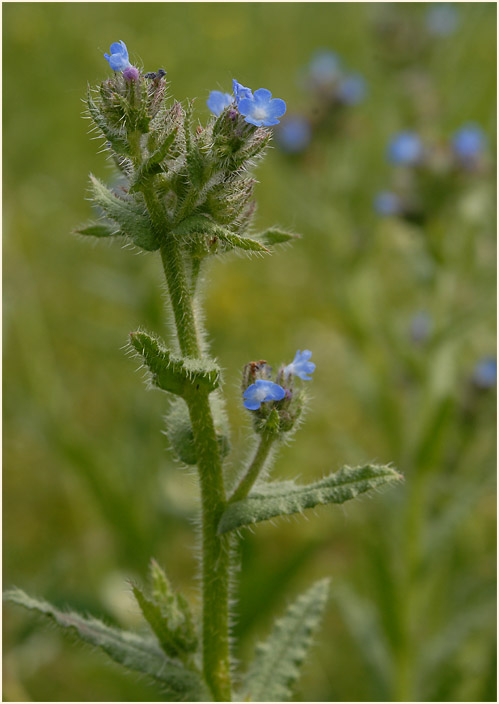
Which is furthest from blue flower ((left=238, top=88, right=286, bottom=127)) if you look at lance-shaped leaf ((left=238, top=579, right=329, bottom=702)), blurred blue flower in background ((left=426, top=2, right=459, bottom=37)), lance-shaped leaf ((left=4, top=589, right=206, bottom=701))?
blurred blue flower in background ((left=426, top=2, right=459, bottom=37))

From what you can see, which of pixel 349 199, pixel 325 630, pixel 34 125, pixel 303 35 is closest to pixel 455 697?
pixel 325 630

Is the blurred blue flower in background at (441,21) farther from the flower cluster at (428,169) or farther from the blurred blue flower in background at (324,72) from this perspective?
the flower cluster at (428,169)

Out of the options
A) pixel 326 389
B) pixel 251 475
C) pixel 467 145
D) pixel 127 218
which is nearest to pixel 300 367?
pixel 251 475

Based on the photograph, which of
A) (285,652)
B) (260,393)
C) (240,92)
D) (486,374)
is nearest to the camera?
(240,92)

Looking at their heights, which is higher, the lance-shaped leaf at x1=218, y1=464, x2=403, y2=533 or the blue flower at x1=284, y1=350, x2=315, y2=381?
the blue flower at x1=284, y1=350, x2=315, y2=381

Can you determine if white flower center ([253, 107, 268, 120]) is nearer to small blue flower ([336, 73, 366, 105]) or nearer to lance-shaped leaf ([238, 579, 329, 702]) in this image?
lance-shaped leaf ([238, 579, 329, 702])

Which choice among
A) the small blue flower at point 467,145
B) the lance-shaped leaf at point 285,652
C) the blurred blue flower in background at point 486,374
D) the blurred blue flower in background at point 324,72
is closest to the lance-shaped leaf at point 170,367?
the lance-shaped leaf at point 285,652

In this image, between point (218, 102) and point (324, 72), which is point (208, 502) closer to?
point (218, 102)

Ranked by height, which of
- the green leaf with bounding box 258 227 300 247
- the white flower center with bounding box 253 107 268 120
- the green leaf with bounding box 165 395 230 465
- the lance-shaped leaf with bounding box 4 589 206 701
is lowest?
the lance-shaped leaf with bounding box 4 589 206 701
